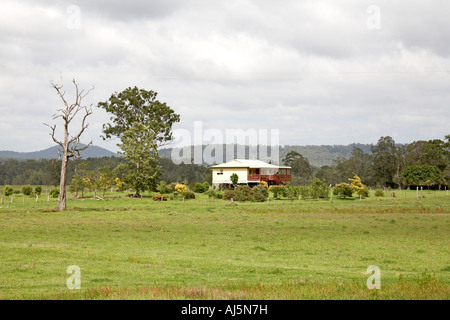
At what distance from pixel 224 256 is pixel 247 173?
62745 millimetres

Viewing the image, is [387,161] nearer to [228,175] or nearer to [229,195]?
[228,175]

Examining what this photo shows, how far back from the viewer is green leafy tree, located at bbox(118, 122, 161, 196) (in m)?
57.3

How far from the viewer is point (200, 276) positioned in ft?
44.5

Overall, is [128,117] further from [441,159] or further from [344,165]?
[441,159]

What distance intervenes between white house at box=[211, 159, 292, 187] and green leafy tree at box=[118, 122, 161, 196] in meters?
20.7

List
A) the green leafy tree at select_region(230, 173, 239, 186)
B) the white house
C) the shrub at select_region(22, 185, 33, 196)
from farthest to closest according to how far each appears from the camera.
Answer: the white house
the green leafy tree at select_region(230, 173, 239, 186)
the shrub at select_region(22, 185, 33, 196)

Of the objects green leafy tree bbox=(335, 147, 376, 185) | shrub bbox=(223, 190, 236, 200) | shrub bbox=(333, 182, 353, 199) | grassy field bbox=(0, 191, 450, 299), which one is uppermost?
green leafy tree bbox=(335, 147, 376, 185)

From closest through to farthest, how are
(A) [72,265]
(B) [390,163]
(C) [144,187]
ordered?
1. (A) [72,265]
2. (C) [144,187]
3. (B) [390,163]

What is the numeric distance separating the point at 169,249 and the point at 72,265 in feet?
18.4

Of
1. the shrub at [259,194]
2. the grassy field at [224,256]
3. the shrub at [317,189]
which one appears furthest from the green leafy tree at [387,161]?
the grassy field at [224,256]

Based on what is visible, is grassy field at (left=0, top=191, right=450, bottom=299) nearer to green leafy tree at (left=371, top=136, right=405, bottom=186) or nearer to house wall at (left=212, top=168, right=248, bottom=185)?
house wall at (left=212, top=168, right=248, bottom=185)

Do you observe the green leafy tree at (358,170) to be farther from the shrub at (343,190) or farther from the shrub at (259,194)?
the shrub at (259,194)

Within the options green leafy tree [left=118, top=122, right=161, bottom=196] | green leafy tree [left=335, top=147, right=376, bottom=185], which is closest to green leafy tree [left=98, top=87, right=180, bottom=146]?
green leafy tree [left=118, top=122, right=161, bottom=196]

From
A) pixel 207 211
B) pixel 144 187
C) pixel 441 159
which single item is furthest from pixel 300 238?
pixel 441 159
